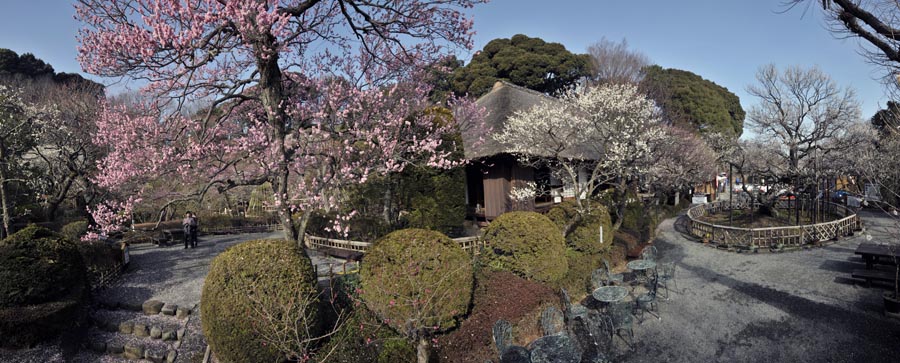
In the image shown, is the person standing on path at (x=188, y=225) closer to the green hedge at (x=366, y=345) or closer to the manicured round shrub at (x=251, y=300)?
the manicured round shrub at (x=251, y=300)

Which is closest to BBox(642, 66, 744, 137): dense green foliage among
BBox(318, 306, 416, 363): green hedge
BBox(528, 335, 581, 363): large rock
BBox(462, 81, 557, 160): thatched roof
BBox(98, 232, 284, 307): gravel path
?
BBox(462, 81, 557, 160): thatched roof

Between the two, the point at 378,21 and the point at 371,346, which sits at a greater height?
the point at 378,21

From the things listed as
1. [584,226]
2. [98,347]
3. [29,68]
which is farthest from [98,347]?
[29,68]

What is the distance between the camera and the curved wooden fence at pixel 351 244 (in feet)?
34.9

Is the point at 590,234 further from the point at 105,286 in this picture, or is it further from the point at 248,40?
the point at 105,286

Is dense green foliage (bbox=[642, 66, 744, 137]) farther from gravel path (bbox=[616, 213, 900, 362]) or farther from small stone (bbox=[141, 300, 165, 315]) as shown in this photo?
small stone (bbox=[141, 300, 165, 315])

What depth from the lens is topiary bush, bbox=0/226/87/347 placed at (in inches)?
285

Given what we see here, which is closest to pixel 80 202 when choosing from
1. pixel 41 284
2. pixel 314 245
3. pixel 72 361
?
pixel 314 245

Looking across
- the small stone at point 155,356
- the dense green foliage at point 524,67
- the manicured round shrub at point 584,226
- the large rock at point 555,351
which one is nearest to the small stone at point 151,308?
the small stone at point 155,356

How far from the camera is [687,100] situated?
115 ft

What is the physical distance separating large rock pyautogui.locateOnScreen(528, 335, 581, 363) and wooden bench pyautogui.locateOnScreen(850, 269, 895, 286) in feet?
26.4

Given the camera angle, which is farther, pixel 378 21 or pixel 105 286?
pixel 105 286

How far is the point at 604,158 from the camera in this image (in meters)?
13.0

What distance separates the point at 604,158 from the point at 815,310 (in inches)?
251
